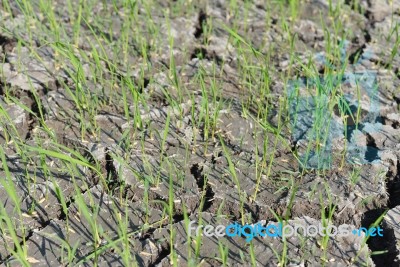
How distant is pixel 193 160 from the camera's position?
108 inches

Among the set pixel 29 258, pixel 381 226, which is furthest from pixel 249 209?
pixel 29 258

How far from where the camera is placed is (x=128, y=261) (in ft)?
7.49

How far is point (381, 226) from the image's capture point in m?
2.52

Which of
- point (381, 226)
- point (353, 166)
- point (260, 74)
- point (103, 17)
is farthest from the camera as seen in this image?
point (103, 17)

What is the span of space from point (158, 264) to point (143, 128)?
2.32 ft

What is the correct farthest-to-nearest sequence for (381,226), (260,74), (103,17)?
(103,17) < (260,74) < (381,226)

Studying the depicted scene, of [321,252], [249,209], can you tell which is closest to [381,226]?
[321,252]

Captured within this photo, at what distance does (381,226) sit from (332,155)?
0.38m

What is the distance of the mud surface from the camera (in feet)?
7.91

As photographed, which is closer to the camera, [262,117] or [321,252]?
[321,252]

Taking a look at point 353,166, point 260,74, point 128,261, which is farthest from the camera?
point 260,74

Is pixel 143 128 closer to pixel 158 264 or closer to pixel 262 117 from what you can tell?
pixel 262 117

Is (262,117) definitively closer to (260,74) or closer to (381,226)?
(260,74)

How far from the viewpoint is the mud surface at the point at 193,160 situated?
241 centimetres
